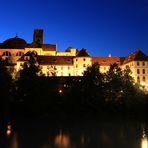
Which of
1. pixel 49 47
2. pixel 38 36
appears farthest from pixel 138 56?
pixel 38 36

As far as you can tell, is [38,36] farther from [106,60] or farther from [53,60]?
[106,60]

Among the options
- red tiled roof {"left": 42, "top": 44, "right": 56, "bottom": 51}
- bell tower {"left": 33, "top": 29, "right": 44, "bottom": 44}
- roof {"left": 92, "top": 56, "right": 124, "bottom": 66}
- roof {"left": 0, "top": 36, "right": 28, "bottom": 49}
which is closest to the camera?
roof {"left": 92, "top": 56, "right": 124, "bottom": 66}

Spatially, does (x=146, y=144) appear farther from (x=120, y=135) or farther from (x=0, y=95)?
(x=0, y=95)

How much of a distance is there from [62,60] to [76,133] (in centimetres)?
6328

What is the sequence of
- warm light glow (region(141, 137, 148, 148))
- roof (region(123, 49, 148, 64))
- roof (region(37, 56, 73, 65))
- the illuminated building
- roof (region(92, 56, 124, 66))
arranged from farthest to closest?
roof (region(92, 56, 124, 66)), roof (region(37, 56, 73, 65)), roof (region(123, 49, 148, 64)), the illuminated building, warm light glow (region(141, 137, 148, 148))

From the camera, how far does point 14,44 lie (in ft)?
419

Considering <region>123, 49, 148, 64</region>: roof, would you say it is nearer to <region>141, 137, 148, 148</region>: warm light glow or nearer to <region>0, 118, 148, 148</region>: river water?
<region>0, 118, 148, 148</region>: river water

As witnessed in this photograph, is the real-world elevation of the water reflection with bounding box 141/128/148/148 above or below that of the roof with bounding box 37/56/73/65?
below

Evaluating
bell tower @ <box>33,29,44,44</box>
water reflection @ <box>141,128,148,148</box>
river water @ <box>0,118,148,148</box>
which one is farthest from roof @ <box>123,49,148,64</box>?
water reflection @ <box>141,128,148,148</box>

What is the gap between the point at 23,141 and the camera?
161ft

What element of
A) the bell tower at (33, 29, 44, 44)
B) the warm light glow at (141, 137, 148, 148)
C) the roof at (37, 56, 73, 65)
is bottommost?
the warm light glow at (141, 137, 148, 148)

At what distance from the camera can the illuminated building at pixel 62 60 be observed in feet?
376

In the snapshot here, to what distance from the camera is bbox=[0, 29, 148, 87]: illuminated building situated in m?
115

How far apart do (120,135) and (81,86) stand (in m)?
31.7
